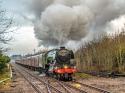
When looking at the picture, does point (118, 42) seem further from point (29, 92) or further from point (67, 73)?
point (29, 92)

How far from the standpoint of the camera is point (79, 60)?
173 feet

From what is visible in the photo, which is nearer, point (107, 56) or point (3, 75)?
point (3, 75)

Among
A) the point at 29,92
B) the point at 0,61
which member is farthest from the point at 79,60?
the point at 29,92

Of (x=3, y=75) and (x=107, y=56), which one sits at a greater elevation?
(x=107, y=56)

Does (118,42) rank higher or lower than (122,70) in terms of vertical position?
higher

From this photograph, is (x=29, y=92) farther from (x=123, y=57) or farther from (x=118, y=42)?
(x=118, y=42)

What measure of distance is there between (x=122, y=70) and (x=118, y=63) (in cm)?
159

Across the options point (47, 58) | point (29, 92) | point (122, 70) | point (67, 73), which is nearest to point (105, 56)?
point (122, 70)

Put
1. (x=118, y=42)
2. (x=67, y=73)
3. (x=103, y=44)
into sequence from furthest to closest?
1. (x=103, y=44)
2. (x=118, y=42)
3. (x=67, y=73)

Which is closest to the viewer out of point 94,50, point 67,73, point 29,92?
point 29,92

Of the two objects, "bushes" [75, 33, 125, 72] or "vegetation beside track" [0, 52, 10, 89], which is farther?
"bushes" [75, 33, 125, 72]

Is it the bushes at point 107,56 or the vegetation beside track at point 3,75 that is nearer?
the vegetation beside track at point 3,75

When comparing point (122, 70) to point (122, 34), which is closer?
point (122, 70)

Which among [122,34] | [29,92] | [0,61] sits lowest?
[29,92]
